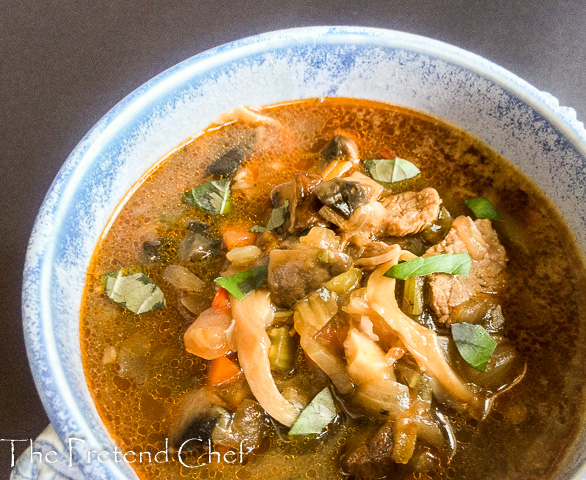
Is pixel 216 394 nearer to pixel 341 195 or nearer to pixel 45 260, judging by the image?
pixel 45 260

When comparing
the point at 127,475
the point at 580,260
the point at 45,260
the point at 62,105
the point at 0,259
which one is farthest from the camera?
the point at 62,105

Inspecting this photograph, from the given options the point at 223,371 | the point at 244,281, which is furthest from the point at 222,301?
the point at 223,371

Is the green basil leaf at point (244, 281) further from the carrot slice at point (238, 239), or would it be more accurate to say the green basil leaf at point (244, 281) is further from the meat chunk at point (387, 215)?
the meat chunk at point (387, 215)

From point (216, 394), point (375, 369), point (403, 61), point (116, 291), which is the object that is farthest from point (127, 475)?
point (403, 61)

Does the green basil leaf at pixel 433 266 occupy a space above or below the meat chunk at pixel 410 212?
below

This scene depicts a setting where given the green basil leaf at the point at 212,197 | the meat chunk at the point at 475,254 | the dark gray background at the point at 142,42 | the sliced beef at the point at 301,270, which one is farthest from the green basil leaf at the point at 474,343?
the dark gray background at the point at 142,42

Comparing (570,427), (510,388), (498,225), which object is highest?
(498,225)
